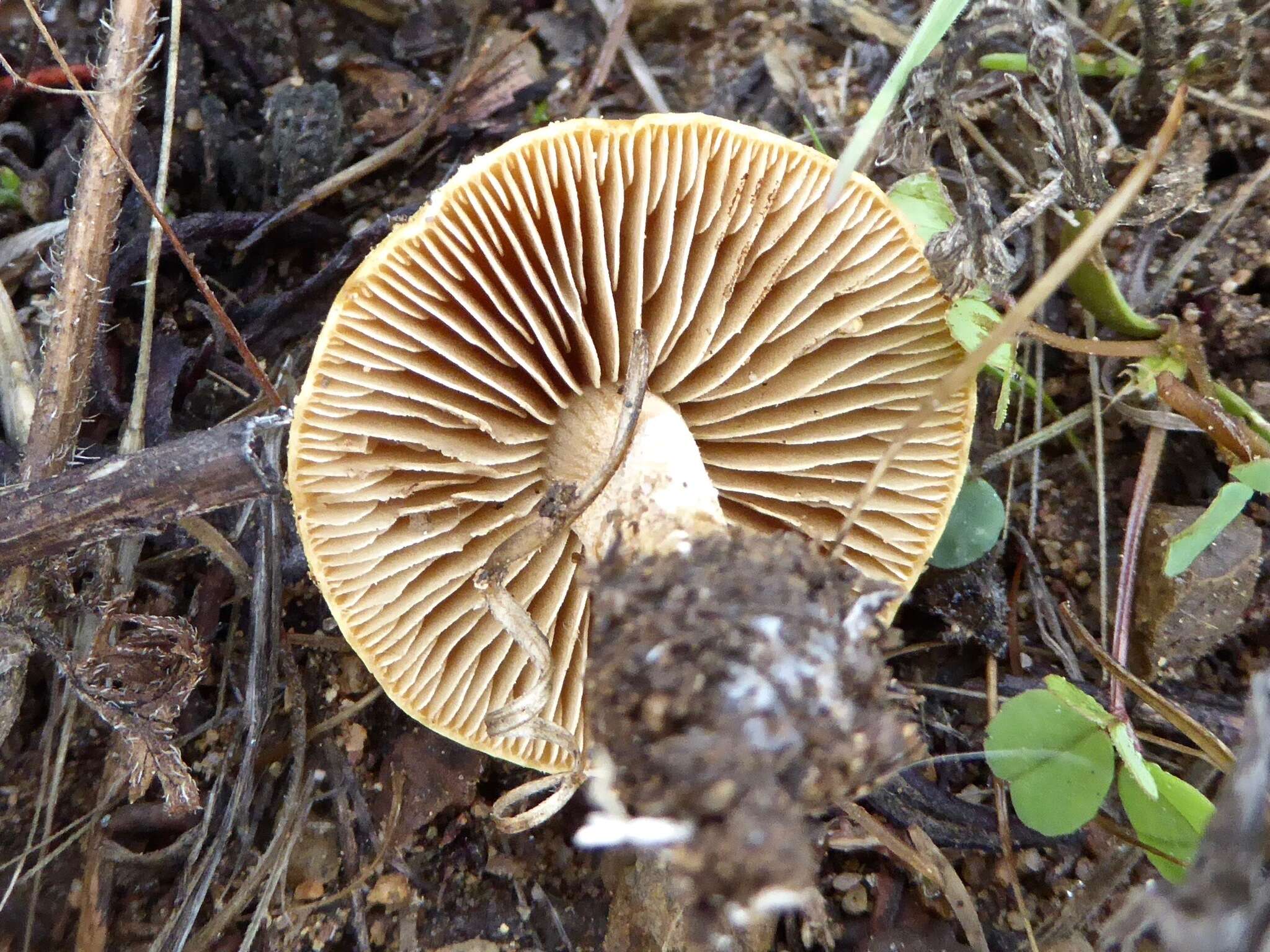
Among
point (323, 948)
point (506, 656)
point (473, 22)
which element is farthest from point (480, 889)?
point (473, 22)

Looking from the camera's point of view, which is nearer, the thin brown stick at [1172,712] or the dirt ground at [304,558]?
the thin brown stick at [1172,712]

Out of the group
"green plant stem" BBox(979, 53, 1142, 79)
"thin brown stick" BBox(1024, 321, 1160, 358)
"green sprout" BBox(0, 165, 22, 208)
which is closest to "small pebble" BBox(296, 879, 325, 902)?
"green sprout" BBox(0, 165, 22, 208)

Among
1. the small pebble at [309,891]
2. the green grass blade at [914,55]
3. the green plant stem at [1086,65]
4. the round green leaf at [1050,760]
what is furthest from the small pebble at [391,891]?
the green plant stem at [1086,65]

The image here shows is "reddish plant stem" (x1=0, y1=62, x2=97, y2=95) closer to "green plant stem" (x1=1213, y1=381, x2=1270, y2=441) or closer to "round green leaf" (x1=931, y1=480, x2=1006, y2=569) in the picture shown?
"round green leaf" (x1=931, y1=480, x2=1006, y2=569)

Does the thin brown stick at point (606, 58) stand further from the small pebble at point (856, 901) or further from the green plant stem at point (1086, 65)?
the small pebble at point (856, 901)

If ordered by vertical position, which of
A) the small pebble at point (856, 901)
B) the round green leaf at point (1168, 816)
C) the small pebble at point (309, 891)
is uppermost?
the round green leaf at point (1168, 816)

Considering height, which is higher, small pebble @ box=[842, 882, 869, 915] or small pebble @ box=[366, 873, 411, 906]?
small pebble @ box=[842, 882, 869, 915]
